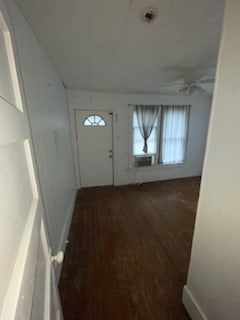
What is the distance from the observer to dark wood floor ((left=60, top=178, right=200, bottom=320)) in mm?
1420

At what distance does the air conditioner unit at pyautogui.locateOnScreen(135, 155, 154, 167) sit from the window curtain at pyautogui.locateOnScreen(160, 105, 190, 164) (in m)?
0.32

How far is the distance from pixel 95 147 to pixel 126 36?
2.73 meters

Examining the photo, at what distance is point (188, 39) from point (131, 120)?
2522 mm

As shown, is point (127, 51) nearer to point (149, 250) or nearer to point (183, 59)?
point (183, 59)

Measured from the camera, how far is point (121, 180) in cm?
433

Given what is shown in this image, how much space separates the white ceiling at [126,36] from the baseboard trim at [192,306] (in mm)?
2265

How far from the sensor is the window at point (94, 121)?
12.7 feet

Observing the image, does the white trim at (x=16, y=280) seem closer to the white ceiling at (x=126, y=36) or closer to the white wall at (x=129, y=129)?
the white ceiling at (x=126, y=36)

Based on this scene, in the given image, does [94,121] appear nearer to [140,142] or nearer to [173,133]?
[140,142]

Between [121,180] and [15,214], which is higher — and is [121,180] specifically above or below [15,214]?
below

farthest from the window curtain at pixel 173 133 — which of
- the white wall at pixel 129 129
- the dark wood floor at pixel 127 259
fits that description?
the dark wood floor at pixel 127 259

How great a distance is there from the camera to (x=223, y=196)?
3.22 ft

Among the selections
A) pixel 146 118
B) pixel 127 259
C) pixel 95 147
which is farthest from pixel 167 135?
pixel 127 259

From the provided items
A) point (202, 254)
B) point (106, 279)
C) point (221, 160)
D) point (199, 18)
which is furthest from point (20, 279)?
point (199, 18)
